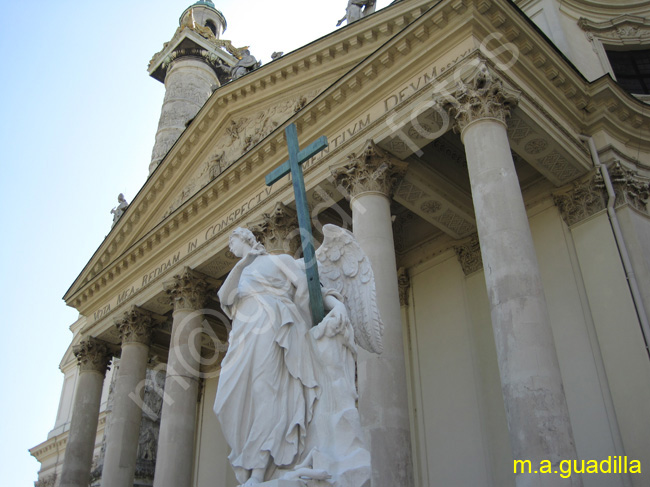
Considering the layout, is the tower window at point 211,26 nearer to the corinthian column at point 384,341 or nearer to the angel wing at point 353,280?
the corinthian column at point 384,341

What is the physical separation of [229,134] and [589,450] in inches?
452

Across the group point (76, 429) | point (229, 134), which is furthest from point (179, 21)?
point (76, 429)

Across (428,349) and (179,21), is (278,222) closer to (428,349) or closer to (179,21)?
(428,349)

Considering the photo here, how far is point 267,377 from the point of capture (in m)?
4.04

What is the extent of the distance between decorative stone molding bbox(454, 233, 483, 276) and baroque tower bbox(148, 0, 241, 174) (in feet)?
52.9

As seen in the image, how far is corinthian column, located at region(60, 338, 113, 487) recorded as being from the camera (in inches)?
660

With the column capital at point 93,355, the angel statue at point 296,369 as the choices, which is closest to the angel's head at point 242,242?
the angel statue at point 296,369

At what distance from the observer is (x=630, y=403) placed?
10070 millimetres

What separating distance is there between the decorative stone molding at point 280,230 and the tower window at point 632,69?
28.8 ft

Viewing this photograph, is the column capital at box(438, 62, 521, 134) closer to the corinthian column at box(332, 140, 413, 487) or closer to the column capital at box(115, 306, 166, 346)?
the corinthian column at box(332, 140, 413, 487)

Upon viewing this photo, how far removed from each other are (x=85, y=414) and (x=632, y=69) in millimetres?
17227

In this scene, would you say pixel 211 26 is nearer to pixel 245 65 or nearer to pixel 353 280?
pixel 245 65

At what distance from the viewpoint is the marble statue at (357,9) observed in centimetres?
1399

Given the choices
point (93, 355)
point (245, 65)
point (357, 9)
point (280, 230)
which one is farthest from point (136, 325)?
point (357, 9)
